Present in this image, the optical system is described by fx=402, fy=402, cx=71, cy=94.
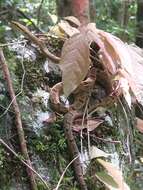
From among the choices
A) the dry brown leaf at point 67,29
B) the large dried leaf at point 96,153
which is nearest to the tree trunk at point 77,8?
the dry brown leaf at point 67,29

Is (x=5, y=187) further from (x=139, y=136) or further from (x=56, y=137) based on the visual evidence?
(x=139, y=136)

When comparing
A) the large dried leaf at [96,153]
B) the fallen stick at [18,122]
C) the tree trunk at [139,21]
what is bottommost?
the tree trunk at [139,21]

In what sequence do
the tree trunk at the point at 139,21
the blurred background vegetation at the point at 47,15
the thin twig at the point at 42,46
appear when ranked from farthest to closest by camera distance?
the tree trunk at the point at 139,21 < the blurred background vegetation at the point at 47,15 < the thin twig at the point at 42,46

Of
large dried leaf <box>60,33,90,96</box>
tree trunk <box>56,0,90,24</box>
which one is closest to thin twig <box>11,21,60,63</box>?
large dried leaf <box>60,33,90,96</box>

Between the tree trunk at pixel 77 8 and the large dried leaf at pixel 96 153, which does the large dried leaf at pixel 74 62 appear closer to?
the large dried leaf at pixel 96 153

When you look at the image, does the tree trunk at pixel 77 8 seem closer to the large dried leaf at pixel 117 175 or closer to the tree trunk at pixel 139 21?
the large dried leaf at pixel 117 175

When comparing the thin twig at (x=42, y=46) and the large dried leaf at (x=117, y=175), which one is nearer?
the large dried leaf at (x=117, y=175)

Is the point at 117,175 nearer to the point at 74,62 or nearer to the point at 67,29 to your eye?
the point at 74,62

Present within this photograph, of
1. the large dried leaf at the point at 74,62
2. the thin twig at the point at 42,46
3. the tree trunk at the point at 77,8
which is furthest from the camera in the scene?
the tree trunk at the point at 77,8

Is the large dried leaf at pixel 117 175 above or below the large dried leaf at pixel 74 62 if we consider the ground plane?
below
